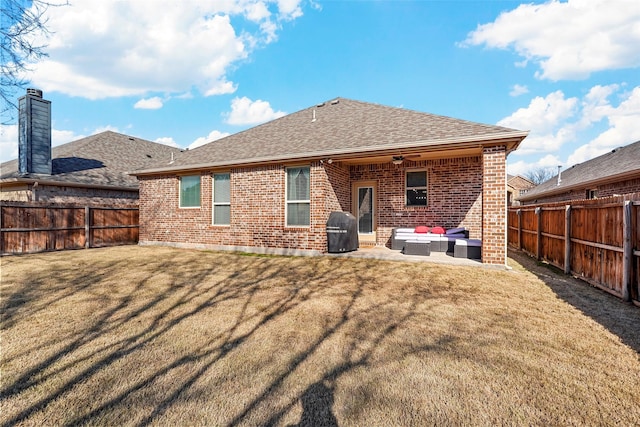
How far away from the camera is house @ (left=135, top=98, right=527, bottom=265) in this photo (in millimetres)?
9047

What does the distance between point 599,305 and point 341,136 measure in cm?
756

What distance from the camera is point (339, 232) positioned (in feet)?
29.8

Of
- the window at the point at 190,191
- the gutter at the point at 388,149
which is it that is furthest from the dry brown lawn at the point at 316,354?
the window at the point at 190,191

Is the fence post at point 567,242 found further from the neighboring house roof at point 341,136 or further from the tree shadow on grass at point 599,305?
the neighboring house roof at point 341,136

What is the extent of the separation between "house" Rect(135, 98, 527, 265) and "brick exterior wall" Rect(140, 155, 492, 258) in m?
0.03

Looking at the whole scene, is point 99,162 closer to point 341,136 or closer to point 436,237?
point 341,136

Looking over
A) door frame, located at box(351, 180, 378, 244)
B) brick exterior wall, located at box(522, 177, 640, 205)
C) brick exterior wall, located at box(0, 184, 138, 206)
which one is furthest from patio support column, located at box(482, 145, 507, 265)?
brick exterior wall, located at box(0, 184, 138, 206)

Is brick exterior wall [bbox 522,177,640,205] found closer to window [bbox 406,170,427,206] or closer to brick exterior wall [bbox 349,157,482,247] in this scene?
brick exterior wall [bbox 349,157,482,247]

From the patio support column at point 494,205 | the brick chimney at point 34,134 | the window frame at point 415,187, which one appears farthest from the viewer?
the brick chimney at point 34,134

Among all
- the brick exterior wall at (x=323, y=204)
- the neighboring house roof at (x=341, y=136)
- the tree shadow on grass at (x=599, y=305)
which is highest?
the neighboring house roof at (x=341, y=136)

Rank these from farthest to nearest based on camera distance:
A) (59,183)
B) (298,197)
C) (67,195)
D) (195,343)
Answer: (67,195) < (59,183) < (298,197) < (195,343)

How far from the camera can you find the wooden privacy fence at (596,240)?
15.5 ft

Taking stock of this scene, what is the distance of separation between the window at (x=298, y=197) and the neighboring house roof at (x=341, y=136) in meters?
0.59

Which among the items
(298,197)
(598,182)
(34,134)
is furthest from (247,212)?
(598,182)
